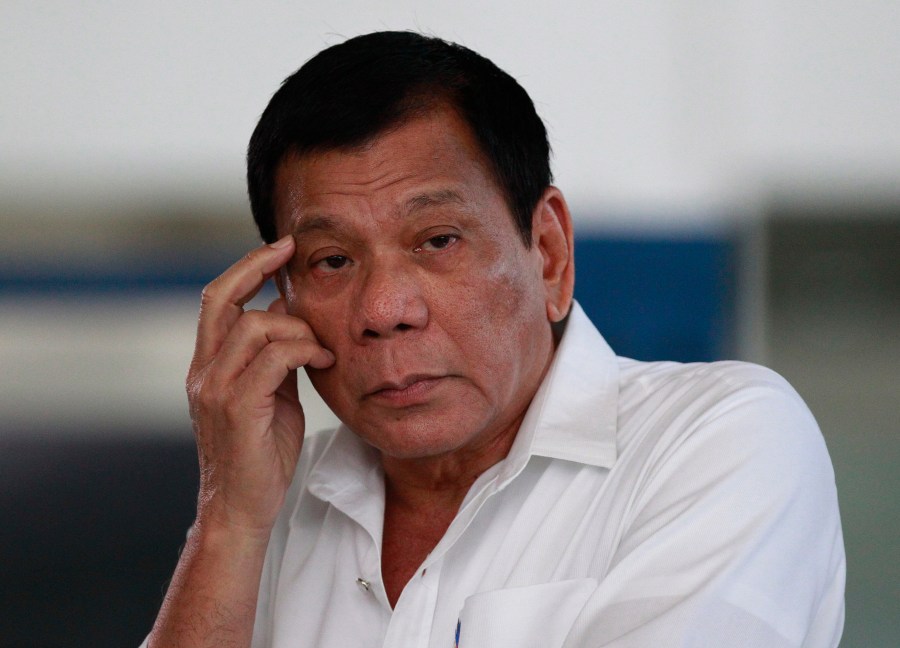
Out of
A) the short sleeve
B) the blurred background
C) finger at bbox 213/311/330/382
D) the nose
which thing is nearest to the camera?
the short sleeve

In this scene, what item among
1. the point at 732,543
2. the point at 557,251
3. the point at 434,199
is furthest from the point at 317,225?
the point at 732,543

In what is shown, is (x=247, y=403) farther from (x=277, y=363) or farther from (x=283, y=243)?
(x=283, y=243)

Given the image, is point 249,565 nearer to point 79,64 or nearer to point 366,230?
point 366,230

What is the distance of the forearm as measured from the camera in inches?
53.8

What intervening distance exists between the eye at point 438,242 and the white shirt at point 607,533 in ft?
0.84

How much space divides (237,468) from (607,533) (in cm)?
53

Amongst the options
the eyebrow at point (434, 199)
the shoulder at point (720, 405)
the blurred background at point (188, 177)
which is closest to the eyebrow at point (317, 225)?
the eyebrow at point (434, 199)

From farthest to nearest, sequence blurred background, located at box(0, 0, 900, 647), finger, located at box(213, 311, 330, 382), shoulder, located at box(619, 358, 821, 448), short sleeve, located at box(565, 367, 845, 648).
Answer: blurred background, located at box(0, 0, 900, 647) < finger, located at box(213, 311, 330, 382) < shoulder, located at box(619, 358, 821, 448) < short sleeve, located at box(565, 367, 845, 648)

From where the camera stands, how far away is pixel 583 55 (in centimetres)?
394

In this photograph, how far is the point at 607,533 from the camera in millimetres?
1249

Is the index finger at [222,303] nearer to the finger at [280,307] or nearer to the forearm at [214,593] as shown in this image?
the finger at [280,307]

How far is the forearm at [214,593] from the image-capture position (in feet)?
4.49

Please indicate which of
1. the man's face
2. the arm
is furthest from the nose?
the arm

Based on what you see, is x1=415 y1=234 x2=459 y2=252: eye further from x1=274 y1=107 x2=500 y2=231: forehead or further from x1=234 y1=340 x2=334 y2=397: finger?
x1=234 y1=340 x2=334 y2=397: finger
